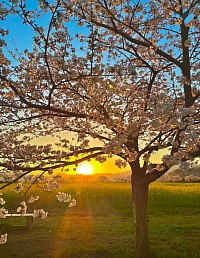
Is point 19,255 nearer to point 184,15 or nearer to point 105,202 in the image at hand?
point 184,15

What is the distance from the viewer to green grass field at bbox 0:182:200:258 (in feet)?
37.9

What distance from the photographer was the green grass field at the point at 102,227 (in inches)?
455

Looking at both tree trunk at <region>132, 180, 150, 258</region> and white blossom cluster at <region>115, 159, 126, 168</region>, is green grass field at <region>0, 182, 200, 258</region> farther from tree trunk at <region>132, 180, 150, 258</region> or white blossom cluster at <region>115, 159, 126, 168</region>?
white blossom cluster at <region>115, 159, 126, 168</region>

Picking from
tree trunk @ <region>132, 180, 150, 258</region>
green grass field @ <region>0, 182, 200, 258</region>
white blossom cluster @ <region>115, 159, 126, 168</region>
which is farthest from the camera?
green grass field @ <region>0, 182, 200, 258</region>

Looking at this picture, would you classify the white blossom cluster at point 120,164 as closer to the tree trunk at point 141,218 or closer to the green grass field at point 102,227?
the tree trunk at point 141,218

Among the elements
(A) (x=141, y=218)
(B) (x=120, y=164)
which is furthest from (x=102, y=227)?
(B) (x=120, y=164)

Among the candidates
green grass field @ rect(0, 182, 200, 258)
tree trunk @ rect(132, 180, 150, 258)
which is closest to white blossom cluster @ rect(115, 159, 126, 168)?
tree trunk @ rect(132, 180, 150, 258)

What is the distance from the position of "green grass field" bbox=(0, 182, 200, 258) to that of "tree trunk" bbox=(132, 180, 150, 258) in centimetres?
65

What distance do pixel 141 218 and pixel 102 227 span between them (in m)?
6.24

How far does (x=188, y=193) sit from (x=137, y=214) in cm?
1778

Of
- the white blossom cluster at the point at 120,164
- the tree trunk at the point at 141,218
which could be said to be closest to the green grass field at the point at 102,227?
the tree trunk at the point at 141,218

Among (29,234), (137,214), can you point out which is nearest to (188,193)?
(29,234)

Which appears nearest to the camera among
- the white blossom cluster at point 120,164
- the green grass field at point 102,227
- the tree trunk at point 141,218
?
the white blossom cluster at point 120,164

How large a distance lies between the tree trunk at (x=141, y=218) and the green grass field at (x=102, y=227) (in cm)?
65
